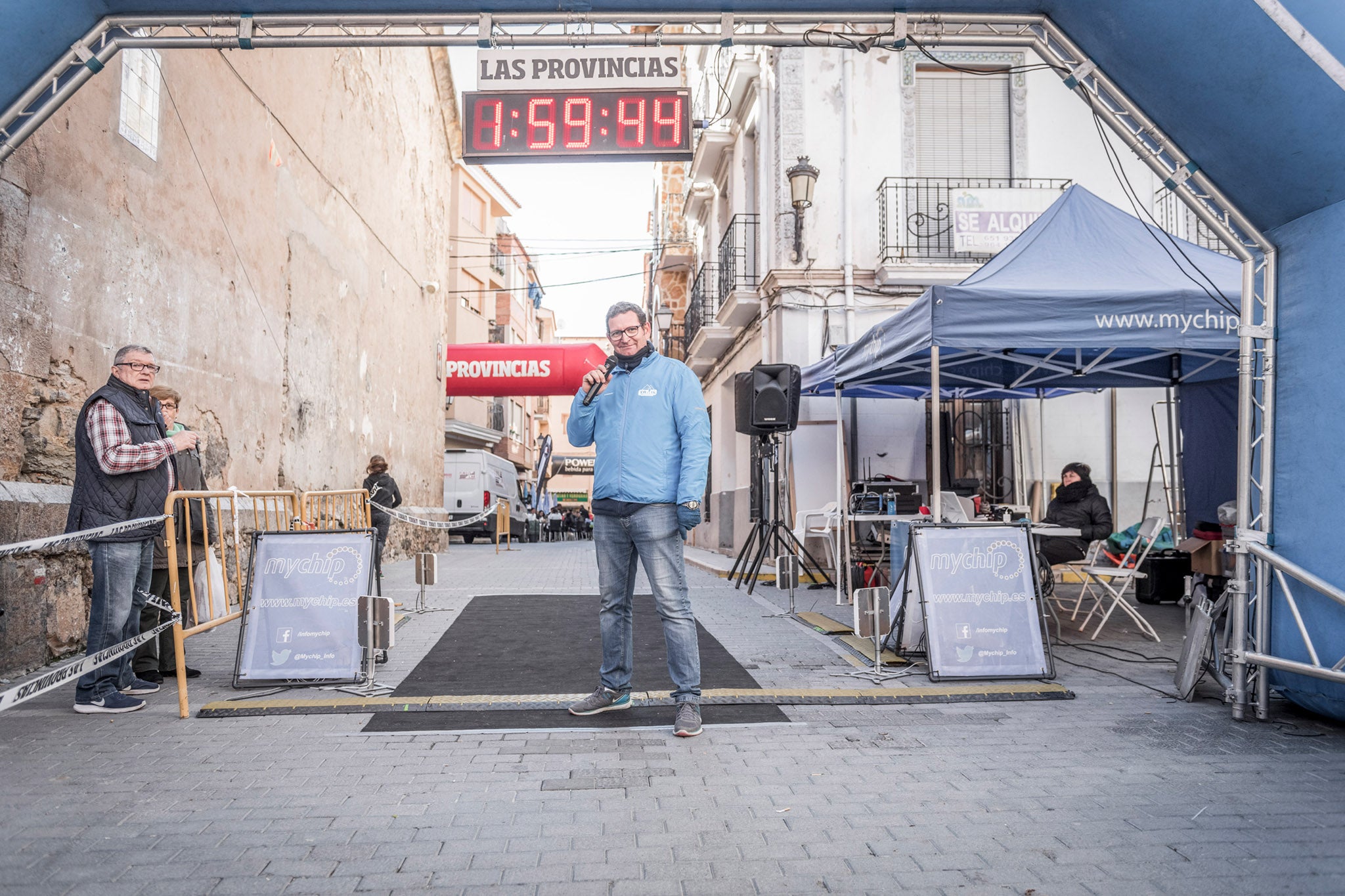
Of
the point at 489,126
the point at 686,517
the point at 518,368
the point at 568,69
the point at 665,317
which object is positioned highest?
the point at 665,317

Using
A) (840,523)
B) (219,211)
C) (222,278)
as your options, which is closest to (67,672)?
(222,278)

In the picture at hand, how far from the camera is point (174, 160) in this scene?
7680 millimetres

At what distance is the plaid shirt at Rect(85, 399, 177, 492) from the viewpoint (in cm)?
471

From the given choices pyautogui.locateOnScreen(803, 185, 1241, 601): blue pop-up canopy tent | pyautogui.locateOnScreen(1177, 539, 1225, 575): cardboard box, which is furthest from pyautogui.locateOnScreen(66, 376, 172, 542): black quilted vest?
pyautogui.locateOnScreen(1177, 539, 1225, 575): cardboard box

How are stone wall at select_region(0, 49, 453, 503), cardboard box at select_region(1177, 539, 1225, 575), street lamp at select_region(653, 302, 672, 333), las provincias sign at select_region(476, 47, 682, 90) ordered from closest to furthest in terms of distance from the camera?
stone wall at select_region(0, 49, 453, 503) → cardboard box at select_region(1177, 539, 1225, 575) → las provincias sign at select_region(476, 47, 682, 90) → street lamp at select_region(653, 302, 672, 333)

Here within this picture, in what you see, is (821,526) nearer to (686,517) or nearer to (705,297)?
(705,297)

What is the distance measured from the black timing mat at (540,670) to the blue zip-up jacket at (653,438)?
111cm

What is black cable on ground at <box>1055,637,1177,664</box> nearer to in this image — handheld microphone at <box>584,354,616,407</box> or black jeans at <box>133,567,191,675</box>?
handheld microphone at <box>584,354,616,407</box>

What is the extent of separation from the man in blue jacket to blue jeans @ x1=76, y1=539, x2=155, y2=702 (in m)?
2.32

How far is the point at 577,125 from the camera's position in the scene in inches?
290

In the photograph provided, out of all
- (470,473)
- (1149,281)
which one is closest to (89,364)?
(1149,281)

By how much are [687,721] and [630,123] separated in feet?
15.6

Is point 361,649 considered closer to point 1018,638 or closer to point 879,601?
point 879,601

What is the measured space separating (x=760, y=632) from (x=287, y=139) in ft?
25.0
